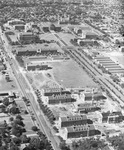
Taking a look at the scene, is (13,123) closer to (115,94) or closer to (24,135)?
(24,135)

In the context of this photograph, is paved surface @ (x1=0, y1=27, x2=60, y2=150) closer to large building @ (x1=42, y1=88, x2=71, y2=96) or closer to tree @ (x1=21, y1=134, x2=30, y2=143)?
large building @ (x1=42, y1=88, x2=71, y2=96)

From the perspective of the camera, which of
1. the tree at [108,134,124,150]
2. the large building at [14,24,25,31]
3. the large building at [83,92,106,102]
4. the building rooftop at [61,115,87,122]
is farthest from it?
the large building at [14,24,25,31]

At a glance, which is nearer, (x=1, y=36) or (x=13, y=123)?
(x=13, y=123)

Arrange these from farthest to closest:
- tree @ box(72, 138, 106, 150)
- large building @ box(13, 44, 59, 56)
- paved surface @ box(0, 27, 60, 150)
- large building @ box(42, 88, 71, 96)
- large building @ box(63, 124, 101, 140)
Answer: large building @ box(13, 44, 59, 56) → large building @ box(42, 88, 71, 96) → paved surface @ box(0, 27, 60, 150) → large building @ box(63, 124, 101, 140) → tree @ box(72, 138, 106, 150)

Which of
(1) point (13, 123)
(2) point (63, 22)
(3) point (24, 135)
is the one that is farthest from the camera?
(2) point (63, 22)

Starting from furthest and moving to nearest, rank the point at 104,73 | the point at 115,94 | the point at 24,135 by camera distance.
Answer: the point at 104,73 < the point at 115,94 < the point at 24,135

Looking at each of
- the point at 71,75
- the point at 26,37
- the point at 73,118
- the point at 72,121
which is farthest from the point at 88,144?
the point at 26,37

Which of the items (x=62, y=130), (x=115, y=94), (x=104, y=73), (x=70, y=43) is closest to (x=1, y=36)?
(x=70, y=43)

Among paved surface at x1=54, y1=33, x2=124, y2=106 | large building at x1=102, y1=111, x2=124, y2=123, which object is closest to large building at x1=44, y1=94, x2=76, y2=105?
large building at x1=102, y1=111, x2=124, y2=123
